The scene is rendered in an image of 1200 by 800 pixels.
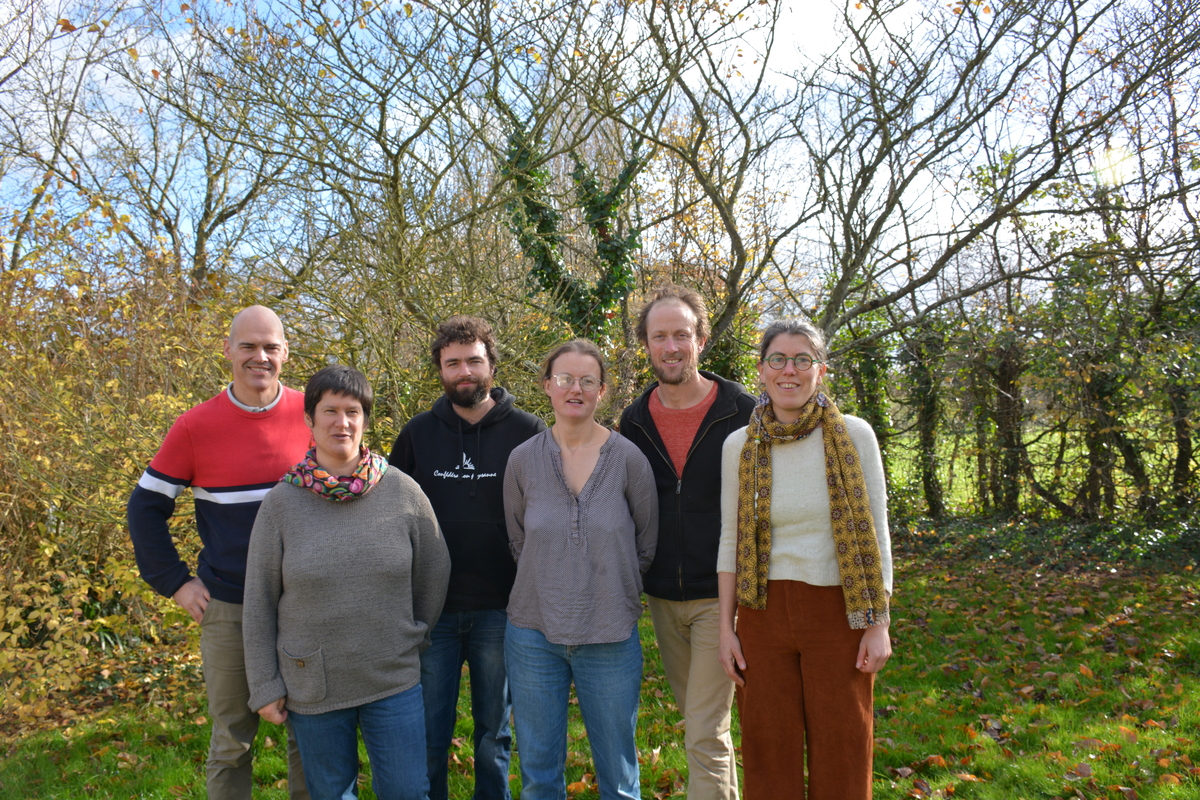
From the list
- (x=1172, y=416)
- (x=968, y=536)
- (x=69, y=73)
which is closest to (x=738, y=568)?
(x=1172, y=416)

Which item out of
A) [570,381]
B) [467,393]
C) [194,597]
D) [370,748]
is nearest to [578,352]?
[570,381]

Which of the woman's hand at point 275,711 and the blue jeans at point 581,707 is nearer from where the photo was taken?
the woman's hand at point 275,711

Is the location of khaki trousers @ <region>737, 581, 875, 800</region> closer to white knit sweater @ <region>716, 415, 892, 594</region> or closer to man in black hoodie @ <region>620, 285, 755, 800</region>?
white knit sweater @ <region>716, 415, 892, 594</region>

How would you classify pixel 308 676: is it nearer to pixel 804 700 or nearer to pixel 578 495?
pixel 578 495

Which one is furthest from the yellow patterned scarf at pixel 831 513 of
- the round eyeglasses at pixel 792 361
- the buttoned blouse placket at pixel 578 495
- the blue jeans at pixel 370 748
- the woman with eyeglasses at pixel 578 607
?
the blue jeans at pixel 370 748

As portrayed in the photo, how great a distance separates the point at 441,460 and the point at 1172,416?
8.26m

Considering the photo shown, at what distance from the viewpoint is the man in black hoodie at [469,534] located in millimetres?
2883

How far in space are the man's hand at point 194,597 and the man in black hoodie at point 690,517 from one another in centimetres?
166

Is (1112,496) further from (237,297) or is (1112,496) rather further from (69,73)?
(69,73)

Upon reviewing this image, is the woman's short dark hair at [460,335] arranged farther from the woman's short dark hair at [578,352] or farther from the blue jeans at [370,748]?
the blue jeans at [370,748]

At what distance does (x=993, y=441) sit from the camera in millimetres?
10008

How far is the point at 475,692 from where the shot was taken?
303cm

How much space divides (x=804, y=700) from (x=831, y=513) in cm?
63

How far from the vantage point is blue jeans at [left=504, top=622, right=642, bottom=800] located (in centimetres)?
254
